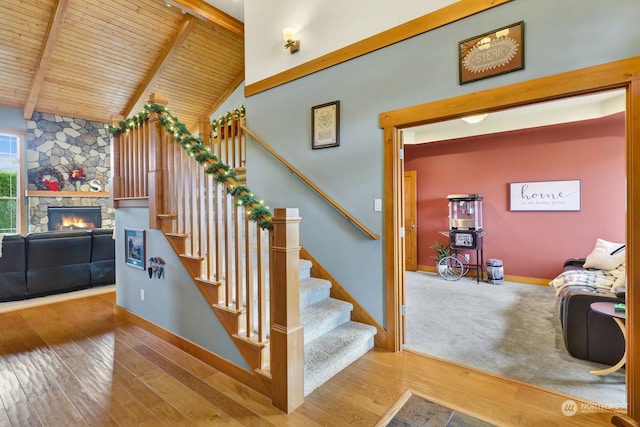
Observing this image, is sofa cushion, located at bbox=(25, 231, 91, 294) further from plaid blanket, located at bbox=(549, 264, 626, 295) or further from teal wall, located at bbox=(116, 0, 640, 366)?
plaid blanket, located at bbox=(549, 264, 626, 295)

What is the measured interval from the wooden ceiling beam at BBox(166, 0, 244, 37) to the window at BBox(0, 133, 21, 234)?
553cm

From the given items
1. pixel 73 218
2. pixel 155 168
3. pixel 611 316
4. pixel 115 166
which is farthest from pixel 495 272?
pixel 73 218

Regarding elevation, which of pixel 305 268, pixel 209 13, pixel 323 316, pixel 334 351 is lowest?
pixel 334 351

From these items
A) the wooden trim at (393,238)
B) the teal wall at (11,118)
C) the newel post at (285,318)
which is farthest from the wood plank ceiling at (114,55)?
Result: the newel post at (285,318)

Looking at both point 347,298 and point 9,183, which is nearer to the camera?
point 347,298

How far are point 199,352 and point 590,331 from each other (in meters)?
3.29

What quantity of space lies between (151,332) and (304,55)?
346 cm

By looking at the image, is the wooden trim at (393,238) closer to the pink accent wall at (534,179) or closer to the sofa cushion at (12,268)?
the pink accent wall at (534,179)

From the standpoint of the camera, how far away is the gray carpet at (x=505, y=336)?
225cm

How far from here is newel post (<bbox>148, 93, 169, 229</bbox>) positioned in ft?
10.0

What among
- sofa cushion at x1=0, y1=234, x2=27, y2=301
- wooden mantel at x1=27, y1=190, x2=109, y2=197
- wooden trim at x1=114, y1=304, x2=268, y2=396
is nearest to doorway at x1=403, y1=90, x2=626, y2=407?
wooden trim at x1=114, y1=304, x2=268, y2=396

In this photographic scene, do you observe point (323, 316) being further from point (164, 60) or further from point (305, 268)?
point (164, 60)

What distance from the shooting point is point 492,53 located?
7.57 ft

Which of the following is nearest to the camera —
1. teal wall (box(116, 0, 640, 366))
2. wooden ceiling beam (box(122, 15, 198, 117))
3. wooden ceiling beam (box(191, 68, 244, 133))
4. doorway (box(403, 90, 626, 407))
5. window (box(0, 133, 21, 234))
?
teal wall (box(116, 0, 640, 366))
